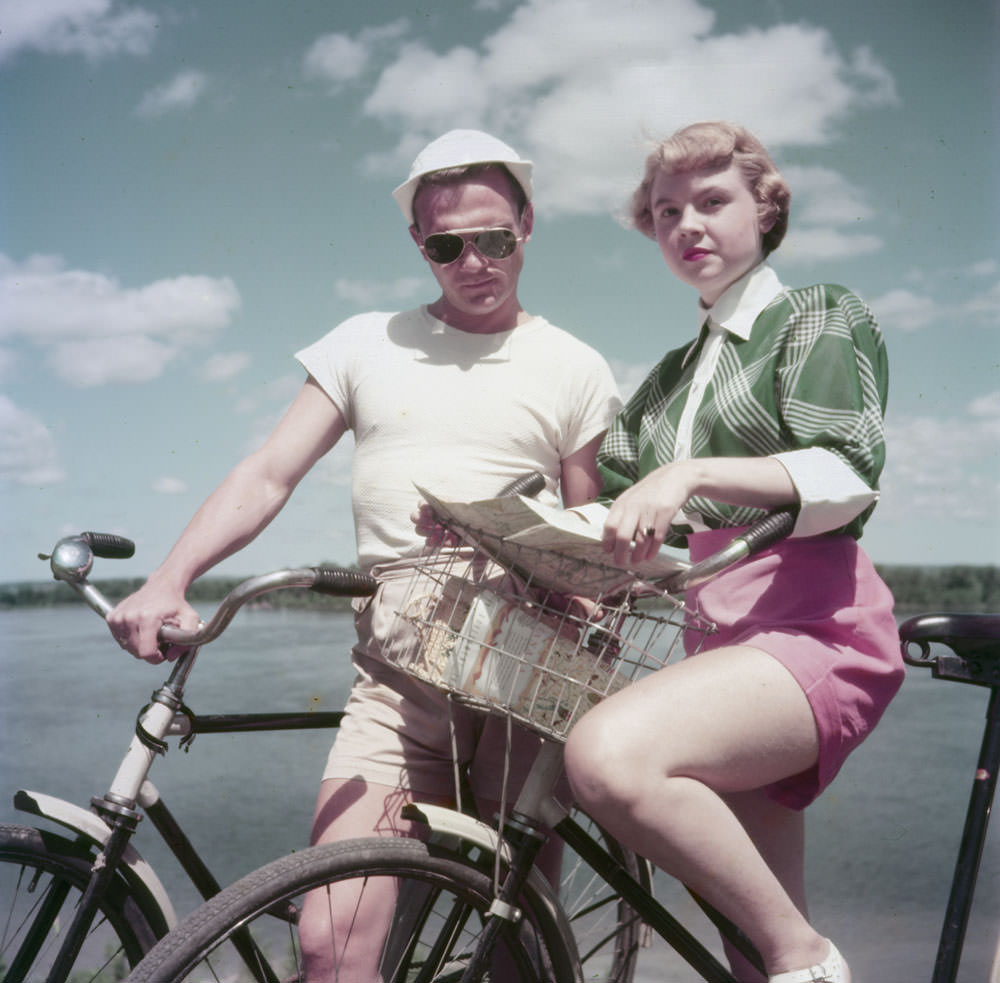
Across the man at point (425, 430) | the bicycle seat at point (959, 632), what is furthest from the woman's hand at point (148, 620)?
the bicycle seat at point (959, 632)

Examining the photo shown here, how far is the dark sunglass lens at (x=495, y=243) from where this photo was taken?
2066 mm

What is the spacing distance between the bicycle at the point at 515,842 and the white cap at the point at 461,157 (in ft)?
2.85

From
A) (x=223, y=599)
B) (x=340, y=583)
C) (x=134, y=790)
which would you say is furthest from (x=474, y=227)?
(x=134, y=790)

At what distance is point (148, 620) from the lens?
1.75m

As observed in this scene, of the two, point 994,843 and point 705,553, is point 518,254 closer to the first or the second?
point 705,553

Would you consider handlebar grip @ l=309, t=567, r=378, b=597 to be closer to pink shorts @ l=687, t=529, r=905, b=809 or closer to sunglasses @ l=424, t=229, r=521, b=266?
pink shorts @ l=687, t=529, r=905, b=809

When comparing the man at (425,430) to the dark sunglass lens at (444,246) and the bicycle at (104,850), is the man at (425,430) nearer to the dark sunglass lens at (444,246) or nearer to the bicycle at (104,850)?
the dark sunglass lens at (444,246)

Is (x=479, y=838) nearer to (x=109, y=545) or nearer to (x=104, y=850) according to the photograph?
(x=104, y=850)

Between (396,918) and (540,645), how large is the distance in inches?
27.1

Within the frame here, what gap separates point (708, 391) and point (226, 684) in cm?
417

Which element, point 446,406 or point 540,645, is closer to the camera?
point 540,645

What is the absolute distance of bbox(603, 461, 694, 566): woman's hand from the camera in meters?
1.35

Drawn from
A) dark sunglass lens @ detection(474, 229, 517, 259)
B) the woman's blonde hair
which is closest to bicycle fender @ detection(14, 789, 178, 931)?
dark sunglass lens @ detection(474, 229, 517, 259)

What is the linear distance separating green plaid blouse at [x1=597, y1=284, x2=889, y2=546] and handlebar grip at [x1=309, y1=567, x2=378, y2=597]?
57 cm
